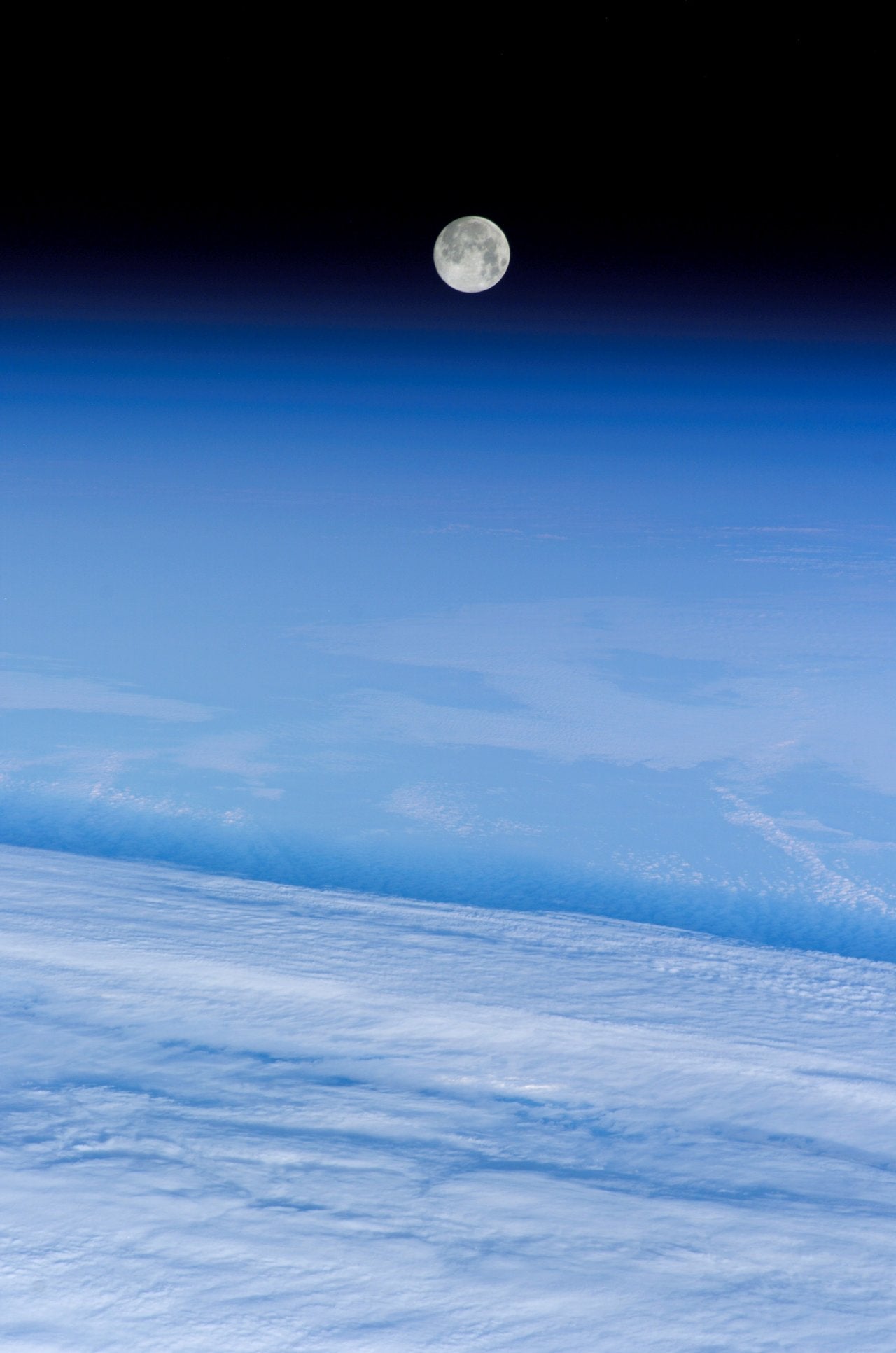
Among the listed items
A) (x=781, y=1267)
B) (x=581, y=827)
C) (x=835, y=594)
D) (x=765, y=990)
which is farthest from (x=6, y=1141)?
(x=835, y=594)

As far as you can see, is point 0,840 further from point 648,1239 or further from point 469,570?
point 469,570

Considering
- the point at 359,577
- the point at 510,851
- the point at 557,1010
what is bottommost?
the point at 557,1010

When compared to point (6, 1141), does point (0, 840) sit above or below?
above

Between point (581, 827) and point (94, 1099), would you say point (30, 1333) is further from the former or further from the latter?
point (581, 827)

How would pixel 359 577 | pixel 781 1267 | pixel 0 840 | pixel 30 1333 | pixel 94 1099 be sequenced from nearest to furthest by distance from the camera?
pixel 30 1333
pixel 781 1267
pixel 94 1099
pixel 0 840
pixel 359 577

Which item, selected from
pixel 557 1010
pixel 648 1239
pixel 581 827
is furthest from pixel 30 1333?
pixel 581 827

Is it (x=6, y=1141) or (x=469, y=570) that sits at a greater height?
(x=469, y=570)

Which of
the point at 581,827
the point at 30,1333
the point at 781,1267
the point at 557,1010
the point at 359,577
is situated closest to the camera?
the point at 30,1333

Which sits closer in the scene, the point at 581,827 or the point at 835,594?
the point at 581,827

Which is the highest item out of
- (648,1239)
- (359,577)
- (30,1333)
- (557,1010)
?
(359,577)
